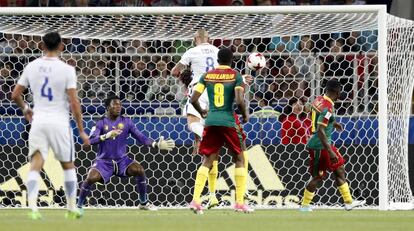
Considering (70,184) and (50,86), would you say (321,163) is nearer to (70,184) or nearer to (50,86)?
(70,184)

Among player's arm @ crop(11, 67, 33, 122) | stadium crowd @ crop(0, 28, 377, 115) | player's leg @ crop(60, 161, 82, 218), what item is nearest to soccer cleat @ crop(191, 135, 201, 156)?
stadium crowd @ crop(0, 28, 377, 115)

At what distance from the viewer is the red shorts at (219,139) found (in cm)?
1505

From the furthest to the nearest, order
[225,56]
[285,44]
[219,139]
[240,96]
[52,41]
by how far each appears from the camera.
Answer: [285,44] < [219,139] < [225,56] < [240,96] < [52,41]

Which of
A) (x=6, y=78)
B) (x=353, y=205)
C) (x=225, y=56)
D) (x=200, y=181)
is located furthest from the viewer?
(x=6, y=78)

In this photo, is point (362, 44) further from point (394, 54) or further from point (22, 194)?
point (22, 194)

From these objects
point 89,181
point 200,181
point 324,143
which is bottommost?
point 89,181

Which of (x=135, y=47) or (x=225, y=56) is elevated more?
(x=225, y=56)

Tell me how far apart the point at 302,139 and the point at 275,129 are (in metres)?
0.44

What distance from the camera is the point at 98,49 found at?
19359 mm

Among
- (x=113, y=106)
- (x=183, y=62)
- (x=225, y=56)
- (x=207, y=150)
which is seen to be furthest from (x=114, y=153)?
(x=225, y=56)

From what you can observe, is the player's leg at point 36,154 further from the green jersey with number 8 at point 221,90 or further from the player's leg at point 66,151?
Answer: the green jersey with number 8 at point 221,90

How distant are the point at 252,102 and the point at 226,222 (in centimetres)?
604

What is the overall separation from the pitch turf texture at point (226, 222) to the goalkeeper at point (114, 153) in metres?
1.76

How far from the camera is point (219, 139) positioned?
49.6ft
